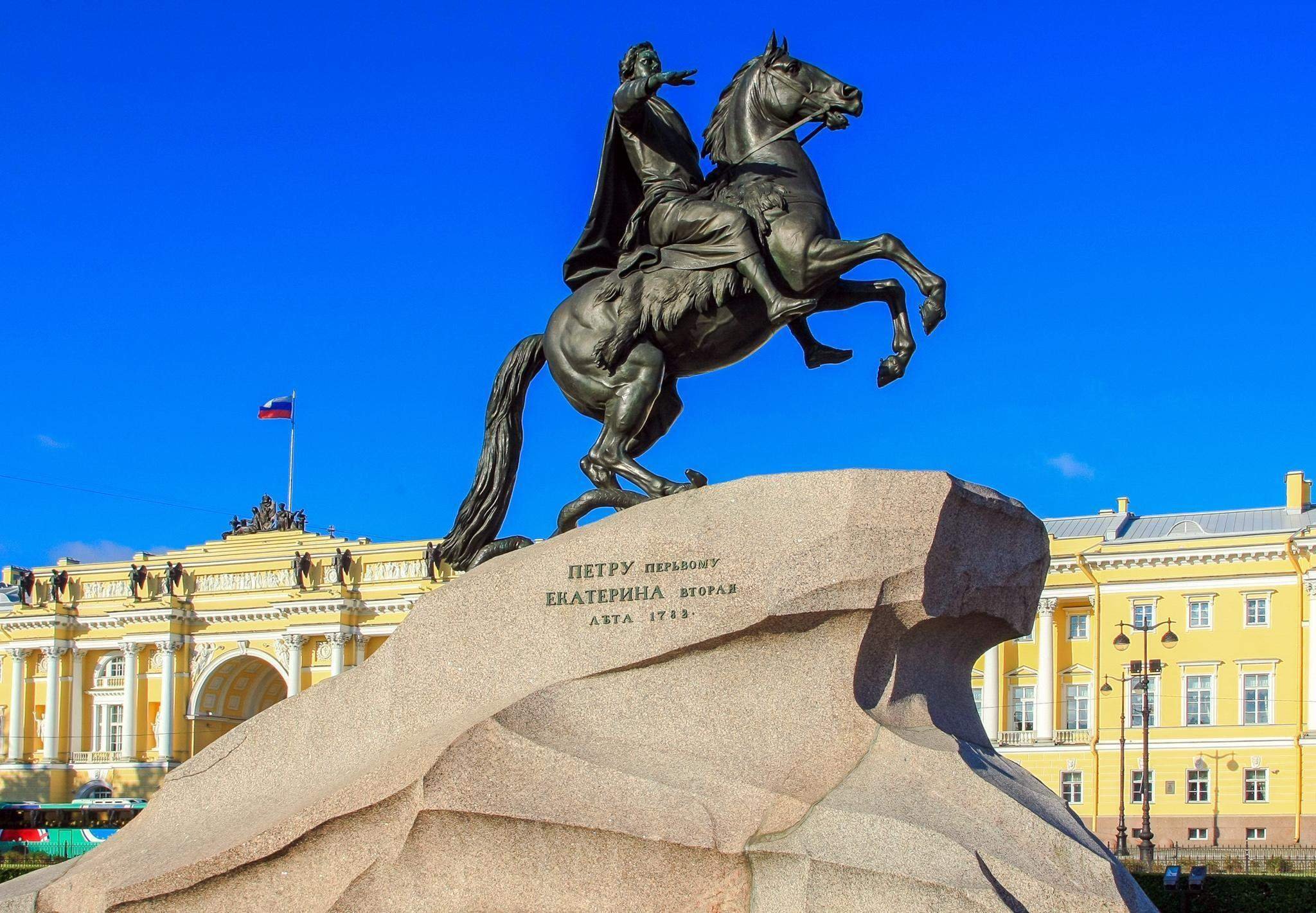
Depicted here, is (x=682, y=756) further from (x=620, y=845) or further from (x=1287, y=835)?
(x=1287, y=835)

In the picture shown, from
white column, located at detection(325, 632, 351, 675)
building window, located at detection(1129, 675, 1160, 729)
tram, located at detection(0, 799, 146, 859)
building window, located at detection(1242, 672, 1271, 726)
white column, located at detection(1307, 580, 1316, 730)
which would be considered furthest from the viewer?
white column, located at detection(325, 632, 351, 675)

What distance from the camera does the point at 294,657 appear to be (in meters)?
69.7

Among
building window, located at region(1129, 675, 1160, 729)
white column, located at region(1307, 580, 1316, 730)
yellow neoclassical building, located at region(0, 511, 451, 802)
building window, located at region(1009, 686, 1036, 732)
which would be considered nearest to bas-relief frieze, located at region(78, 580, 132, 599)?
yellow neoclassical building, located at region(0, 511, 451, 802)

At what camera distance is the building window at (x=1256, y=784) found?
163ft

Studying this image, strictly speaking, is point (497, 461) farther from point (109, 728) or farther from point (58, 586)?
point (58, 586)

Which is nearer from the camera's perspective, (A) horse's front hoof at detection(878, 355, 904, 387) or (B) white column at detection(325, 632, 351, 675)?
(A) horse's front hoof at detection(878, 355, 904, 387)

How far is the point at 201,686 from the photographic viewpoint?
7088 cm

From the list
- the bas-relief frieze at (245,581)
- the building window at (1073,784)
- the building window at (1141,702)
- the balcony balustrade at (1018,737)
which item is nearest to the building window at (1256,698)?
the building window at (1141,702)

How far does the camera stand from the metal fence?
27388 millimetres

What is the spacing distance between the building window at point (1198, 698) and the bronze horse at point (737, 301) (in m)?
46.4

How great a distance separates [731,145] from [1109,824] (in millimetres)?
44878

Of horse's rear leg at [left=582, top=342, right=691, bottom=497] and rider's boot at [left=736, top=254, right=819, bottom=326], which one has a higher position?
rider's boot at [left=736, top=254, right=819, bottom=326]

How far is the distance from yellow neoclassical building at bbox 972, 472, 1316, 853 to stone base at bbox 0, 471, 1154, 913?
135 feet

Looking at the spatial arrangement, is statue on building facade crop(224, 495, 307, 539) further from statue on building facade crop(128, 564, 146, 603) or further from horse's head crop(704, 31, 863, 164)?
horse's head crop(704, 31, 863, 164)
